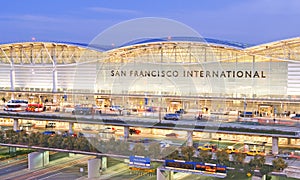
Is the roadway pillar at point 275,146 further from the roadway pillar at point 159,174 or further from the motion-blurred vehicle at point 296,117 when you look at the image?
the motion-blurred vehicle at point 296,117

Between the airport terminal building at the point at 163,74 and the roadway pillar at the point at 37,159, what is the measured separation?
35.6 feet

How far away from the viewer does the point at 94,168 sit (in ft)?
67.7

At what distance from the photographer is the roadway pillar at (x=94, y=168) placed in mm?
20531

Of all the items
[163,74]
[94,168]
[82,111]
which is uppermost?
[163,74]

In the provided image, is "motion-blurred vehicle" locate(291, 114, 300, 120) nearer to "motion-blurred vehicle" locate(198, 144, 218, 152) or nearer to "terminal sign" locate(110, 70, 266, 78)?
"terminal sign" locate(110, 70, 266, 78)

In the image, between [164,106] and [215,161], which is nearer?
[215,161]

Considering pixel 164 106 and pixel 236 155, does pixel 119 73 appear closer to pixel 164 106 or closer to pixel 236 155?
pixel 164 106

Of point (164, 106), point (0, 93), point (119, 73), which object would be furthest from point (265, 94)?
point (0, 93)

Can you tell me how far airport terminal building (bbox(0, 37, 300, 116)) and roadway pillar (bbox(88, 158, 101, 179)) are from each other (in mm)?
11940

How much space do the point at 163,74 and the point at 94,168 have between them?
13399 mm

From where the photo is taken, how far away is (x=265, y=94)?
97.1ft

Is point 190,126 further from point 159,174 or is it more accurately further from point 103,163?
point 103,163

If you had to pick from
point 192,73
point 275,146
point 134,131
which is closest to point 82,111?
point 134,131

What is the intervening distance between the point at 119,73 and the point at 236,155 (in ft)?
56.7
